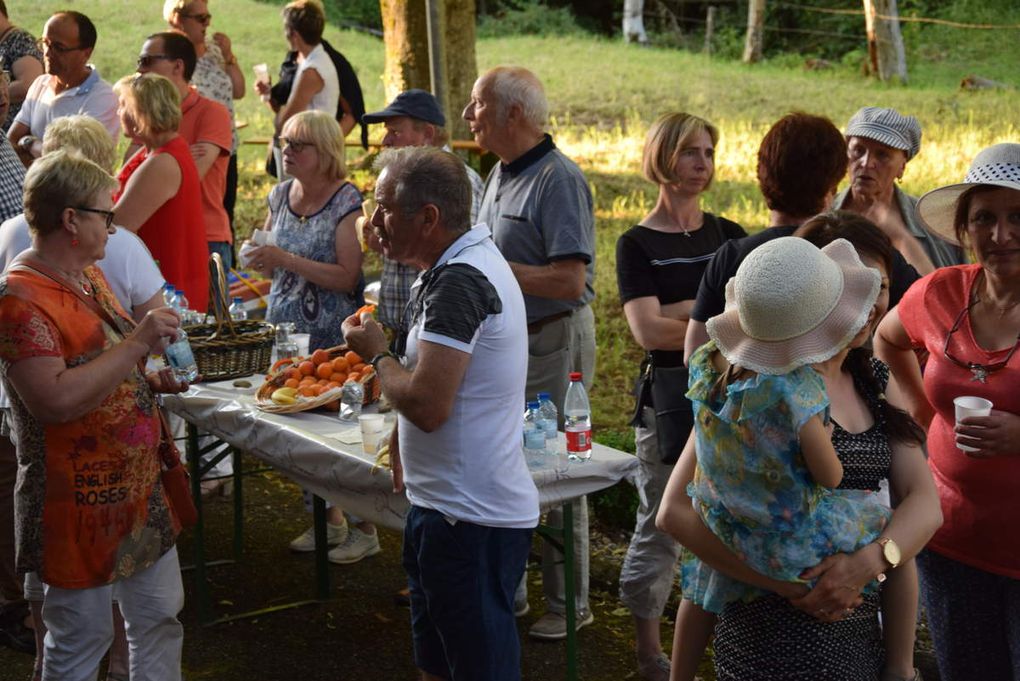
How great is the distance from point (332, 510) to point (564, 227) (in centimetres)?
183

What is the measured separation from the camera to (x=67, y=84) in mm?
6449

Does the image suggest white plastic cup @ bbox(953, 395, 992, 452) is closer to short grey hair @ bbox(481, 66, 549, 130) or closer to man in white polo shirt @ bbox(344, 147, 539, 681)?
man in white polo shirt @ bbox(344, 147, 539, 681)

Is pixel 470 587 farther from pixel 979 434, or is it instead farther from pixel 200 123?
pixel 200 123

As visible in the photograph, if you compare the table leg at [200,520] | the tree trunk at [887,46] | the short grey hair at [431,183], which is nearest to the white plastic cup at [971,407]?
the short grey hair at [431,183]

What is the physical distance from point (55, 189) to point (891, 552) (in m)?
2.25

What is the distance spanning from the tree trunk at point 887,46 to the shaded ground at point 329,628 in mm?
12835

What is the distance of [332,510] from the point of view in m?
5.13

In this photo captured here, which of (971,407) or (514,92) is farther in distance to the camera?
(514,92)

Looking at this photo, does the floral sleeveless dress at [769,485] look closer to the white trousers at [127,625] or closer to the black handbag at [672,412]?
the black handbag at [672,412]

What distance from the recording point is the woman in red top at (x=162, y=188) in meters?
4.88

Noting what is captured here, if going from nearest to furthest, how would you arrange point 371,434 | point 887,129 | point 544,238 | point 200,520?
1. point 371,434
2. point 887,129
3. point 544,238
4. point 200,520

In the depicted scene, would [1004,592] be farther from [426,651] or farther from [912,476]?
[426,651]

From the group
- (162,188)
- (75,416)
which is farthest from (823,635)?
(162,188)

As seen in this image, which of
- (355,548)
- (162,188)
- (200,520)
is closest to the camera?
(200,520)
